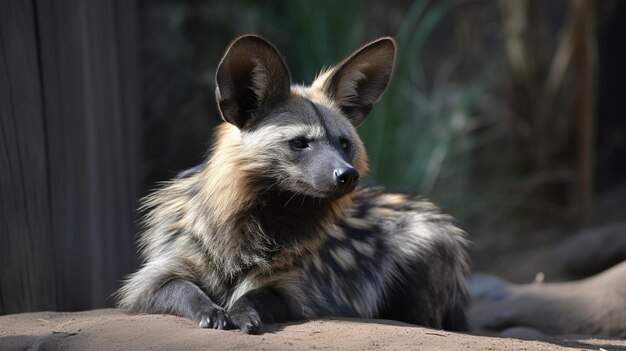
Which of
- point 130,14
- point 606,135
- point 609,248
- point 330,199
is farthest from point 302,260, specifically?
point 606,135

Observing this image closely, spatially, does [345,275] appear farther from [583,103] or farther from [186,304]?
[583,103]

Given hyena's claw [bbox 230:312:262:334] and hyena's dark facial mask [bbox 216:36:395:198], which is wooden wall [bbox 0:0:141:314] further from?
hyena's claw [bbox 230:312:262:334]

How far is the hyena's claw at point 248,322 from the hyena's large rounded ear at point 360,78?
5.20ft

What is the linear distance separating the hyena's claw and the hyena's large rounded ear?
1585mm

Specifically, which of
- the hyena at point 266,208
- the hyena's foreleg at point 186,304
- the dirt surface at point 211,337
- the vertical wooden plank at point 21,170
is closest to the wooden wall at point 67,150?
the vertical wooden plank at point 21,170

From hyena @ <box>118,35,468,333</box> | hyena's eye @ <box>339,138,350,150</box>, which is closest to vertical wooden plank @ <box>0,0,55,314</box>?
hyena @ <box>118,35,468,333</box>

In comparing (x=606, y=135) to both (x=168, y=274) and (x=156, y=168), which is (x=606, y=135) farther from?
(x=168, y=274)

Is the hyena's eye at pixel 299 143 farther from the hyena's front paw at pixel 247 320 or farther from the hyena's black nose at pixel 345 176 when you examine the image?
the hyena's front paw at pixel 247 320

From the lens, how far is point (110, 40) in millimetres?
6789

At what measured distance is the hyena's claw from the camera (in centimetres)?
409

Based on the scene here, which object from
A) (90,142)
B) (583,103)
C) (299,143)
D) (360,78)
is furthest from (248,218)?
(583,103)

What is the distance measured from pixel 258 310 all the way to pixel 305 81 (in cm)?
519

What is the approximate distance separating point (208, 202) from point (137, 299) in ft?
2.15

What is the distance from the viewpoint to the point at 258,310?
440 cm
